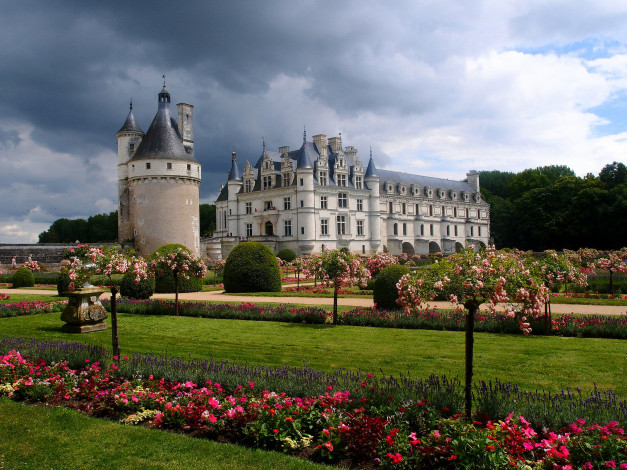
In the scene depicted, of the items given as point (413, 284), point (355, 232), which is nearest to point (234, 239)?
point (355, 232)

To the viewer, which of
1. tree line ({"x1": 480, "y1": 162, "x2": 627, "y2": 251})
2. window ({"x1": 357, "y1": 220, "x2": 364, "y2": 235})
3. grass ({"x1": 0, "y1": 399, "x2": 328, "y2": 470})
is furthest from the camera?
tree line ({"x1": 480, "y1": 162, "x2": 627, "y2": 251})

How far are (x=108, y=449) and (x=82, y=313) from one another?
770 cm

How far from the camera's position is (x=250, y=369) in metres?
7.60

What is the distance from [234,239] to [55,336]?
3347 cm

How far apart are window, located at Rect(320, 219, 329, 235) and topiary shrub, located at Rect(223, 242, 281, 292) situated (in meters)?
24.0

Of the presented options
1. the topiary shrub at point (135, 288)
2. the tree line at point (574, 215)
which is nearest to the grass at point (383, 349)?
the topiary shrub at point (135, 288)

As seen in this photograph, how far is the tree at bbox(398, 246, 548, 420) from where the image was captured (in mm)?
5426

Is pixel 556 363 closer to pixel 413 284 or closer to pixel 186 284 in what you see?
pixel 413 284

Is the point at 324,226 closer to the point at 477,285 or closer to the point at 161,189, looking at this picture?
the point at 161,189

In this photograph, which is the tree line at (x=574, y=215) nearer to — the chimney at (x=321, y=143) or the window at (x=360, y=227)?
the window at (x=360, y=227)

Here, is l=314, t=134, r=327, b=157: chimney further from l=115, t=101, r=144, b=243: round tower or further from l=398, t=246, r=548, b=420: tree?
l=398, t=246, r=548, b=420: tree

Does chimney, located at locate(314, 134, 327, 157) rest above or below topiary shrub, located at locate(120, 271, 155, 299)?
above

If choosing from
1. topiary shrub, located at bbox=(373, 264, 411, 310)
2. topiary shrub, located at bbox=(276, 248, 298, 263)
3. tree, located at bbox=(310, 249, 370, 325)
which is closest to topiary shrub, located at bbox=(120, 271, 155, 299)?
tree, located at bbox=(310, 249, 370, 325)

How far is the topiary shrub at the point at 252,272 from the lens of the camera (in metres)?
22.2
